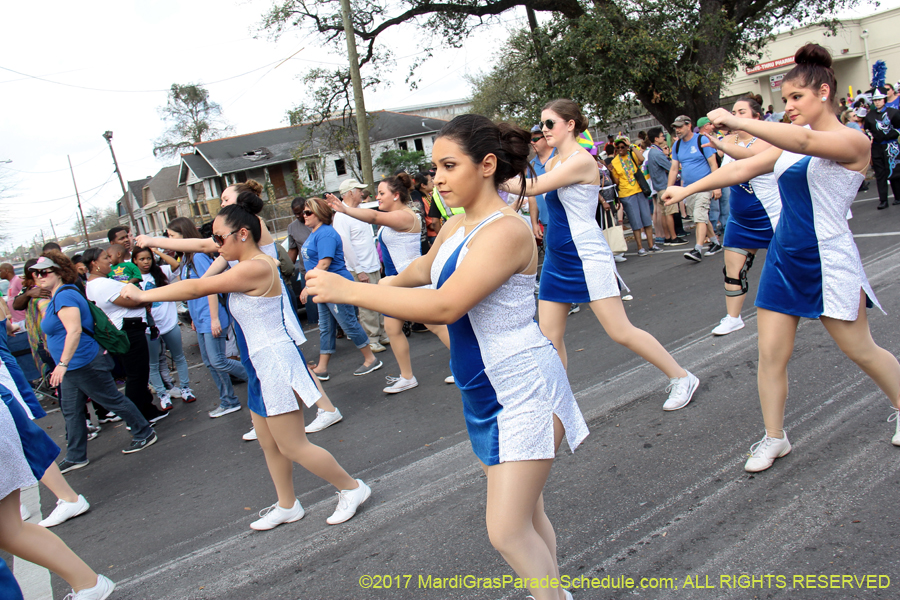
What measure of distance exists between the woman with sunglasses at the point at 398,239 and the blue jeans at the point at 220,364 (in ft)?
5.55

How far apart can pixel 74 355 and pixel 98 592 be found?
271cm

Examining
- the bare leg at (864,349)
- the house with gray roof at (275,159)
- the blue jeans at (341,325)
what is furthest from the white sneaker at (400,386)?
the house with gray roof at (275,159)

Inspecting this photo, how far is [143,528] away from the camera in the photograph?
4.06m

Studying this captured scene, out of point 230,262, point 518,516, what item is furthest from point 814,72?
point 230,262

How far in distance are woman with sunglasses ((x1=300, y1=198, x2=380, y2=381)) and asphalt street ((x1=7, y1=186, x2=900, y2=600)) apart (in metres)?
1.10

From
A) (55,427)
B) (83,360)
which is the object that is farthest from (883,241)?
(55,427)

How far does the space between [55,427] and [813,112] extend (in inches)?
319

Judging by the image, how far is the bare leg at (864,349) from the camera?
2.91 metres

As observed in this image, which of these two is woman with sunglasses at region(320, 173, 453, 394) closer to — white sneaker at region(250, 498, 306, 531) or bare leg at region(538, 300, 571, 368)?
bare leg at region(538, 300, 571, 368)

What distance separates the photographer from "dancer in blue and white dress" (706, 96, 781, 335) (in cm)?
483

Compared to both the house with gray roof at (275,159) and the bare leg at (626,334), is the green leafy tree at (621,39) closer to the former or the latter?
the bare leg at (626,334)

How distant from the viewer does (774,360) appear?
3.06m

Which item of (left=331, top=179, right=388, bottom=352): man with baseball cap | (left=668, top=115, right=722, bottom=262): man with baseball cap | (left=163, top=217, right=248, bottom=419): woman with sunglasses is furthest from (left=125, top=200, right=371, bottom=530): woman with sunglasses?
(left=668, top=115, right=722, bottom=262): man with baseball cap

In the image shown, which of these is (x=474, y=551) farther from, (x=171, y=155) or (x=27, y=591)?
(x=171, y=155)
